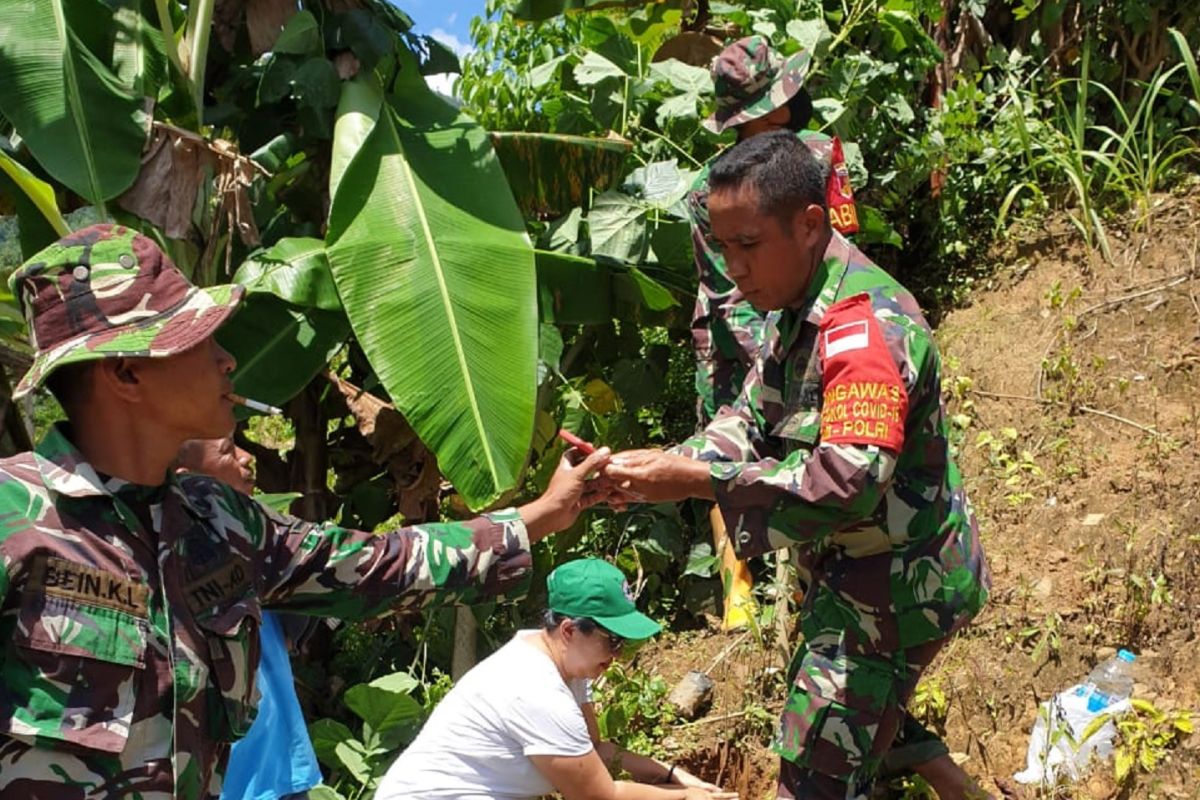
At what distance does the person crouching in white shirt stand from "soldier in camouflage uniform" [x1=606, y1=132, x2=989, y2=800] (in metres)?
0.51

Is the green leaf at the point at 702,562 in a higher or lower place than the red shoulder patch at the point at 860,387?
lower

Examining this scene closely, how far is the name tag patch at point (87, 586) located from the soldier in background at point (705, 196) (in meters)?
2.33

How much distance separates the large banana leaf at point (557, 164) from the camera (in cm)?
461

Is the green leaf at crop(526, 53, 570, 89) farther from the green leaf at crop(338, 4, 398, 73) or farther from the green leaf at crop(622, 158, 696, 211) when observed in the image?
the green leaf at crop(338, 4, 398, 73)

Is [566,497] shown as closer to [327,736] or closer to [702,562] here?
[327,736]

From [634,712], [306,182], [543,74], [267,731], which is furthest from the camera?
[543,74]

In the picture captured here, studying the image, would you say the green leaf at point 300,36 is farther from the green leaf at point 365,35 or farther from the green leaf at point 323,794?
the green leaf at point 323,794

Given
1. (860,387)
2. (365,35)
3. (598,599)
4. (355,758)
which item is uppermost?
(365,35)

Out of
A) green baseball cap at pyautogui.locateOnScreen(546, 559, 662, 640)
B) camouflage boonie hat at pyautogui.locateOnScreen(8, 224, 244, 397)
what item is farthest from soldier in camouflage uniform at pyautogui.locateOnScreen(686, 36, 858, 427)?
camouflage boonie hat at pyautogui.locateOnScreen(8, 224, 244, 397)

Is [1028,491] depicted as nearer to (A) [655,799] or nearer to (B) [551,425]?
(B) [551,425]

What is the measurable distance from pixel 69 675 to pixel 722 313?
Answer: 2.58 meters

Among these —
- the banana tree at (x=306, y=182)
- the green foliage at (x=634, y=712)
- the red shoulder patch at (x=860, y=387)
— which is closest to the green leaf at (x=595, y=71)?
the banana tree at (x=306, y=182)

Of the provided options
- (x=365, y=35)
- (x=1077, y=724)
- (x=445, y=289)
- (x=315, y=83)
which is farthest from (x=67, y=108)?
(x=1077, y=724)

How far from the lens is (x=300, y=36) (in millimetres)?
4172
